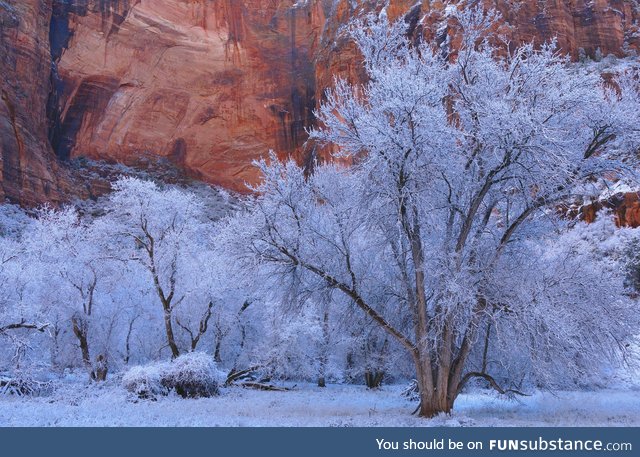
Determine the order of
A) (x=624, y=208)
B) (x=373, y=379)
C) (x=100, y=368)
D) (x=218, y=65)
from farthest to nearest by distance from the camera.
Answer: (x=218, y=65)
(x=624, y=208)
(x=373, y=379)
(x=100, y=368)

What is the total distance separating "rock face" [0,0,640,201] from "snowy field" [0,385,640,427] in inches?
1741

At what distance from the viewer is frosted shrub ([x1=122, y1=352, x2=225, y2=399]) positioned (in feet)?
66.1

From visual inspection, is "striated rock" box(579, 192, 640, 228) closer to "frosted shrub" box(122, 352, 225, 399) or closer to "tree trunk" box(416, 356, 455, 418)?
"frosted shrub" box(122, 352, 225, 399)

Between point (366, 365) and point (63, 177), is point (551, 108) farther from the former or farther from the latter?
point (63, 177)

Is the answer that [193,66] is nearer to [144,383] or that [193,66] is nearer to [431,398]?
[144,383]

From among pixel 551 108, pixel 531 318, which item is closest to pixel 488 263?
pixel 531 318

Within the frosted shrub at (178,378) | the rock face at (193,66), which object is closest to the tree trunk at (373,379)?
the frosted shrub at (178,378)

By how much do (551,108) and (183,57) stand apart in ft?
213

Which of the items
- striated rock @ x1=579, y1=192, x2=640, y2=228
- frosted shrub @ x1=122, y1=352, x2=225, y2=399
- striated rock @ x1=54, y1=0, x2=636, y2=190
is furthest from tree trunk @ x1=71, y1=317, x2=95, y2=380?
striated rock @ x1=54, y1=0, x2=636, y2=190

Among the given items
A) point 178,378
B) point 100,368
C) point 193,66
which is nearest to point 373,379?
point 178,378

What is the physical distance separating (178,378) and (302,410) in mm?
6425

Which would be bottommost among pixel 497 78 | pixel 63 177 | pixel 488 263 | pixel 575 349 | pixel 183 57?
pixel 575 349

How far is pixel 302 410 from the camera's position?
1684 cm
